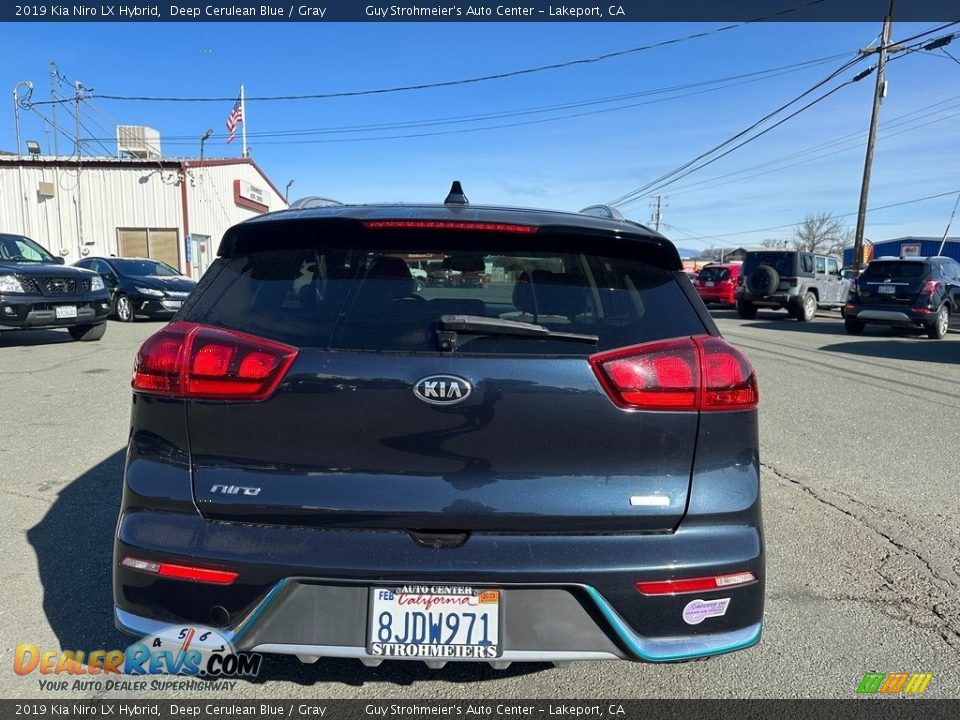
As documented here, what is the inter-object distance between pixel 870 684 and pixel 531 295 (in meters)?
1.91

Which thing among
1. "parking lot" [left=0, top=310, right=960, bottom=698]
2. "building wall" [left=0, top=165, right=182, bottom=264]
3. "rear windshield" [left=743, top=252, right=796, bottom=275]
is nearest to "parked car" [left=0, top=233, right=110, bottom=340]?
"parking lot" [left=0, top=310, right=960, bottom=698]

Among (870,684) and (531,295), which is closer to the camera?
(531,295)

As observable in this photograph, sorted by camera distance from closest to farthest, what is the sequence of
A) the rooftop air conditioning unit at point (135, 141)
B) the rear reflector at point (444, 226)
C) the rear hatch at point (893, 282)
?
the rear reflector at point (444, 226)
the rear hatch at point (893, 282)
the rooftop air conditioning unit at point (135, 141)

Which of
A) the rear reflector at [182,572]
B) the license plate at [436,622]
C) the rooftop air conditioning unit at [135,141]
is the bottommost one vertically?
the license plate at [436,622]

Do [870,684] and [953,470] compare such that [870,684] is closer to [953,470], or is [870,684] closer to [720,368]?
[720,368]

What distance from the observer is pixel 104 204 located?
93.3 ft

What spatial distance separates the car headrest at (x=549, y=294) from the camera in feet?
6.95

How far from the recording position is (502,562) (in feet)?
6.28

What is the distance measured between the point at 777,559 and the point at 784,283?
670 inches

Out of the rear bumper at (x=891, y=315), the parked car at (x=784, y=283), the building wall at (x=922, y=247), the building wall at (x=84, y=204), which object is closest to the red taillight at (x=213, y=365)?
the rear bumper at (x=891, y=315)

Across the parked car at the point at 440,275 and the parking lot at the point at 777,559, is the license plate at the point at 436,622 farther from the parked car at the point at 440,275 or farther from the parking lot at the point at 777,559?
the parked car at the point at 440,275

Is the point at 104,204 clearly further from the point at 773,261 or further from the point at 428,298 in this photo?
the point at 428,298

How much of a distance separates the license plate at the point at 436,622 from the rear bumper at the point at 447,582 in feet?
0.10

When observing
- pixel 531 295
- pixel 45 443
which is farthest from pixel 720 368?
pixel 45 443
